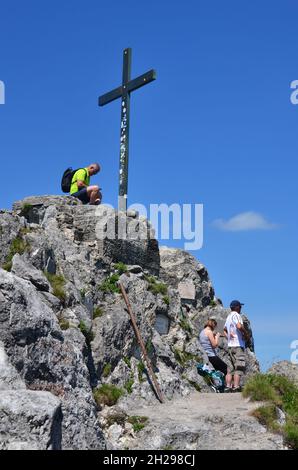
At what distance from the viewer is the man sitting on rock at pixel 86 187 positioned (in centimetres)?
1941

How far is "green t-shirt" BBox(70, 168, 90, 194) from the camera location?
770 inches

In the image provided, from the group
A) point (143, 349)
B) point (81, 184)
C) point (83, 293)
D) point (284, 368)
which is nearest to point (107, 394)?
point (143, 349)

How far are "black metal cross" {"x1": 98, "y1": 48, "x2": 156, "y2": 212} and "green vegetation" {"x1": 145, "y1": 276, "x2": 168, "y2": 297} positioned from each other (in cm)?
243

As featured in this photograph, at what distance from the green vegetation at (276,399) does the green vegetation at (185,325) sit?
3778 millimetres

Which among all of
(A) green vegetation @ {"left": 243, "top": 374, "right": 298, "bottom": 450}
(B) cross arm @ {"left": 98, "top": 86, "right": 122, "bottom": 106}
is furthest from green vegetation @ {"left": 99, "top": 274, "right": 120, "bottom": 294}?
(B) cross arm @ {"left": 98, "top": 86, "right": 122, "bottom": 106}

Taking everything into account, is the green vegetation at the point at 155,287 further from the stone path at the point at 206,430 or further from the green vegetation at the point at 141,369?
the stone path at the point at 206,430

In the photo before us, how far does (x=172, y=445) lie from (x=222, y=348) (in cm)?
826

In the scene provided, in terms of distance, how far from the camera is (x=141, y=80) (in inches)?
789

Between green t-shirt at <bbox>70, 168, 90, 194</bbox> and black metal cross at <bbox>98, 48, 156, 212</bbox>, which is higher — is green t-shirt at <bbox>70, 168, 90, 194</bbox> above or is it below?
below

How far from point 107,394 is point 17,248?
368cm

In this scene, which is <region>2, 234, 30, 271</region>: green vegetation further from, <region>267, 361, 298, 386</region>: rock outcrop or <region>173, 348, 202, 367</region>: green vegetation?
<region>267, 361, 298, 386</region>: rock outcrop
